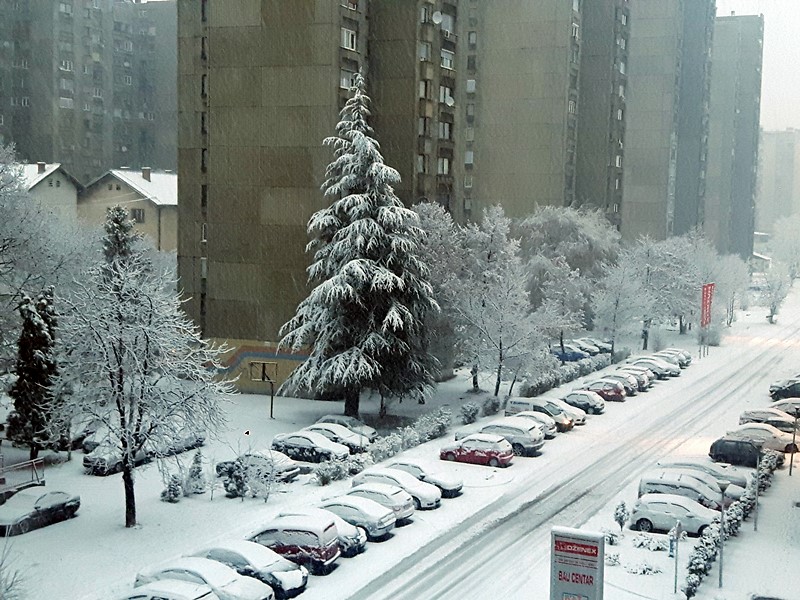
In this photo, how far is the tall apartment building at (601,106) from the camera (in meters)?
80.2

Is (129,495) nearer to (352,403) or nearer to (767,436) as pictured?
(352,403)

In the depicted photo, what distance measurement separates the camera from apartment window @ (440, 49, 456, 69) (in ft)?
172

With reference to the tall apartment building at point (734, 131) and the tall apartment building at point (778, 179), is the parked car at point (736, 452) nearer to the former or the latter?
the tall apartment building at point (734, 131)

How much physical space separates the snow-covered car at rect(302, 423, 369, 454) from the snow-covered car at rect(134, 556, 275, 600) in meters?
15.1

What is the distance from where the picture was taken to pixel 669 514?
26.4 metres

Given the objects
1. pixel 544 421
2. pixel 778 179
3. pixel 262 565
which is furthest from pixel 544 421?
pixel 778 179

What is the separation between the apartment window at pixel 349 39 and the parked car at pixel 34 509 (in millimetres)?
27853

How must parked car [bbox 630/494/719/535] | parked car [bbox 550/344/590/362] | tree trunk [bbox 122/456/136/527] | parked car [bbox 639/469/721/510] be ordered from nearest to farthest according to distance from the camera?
tree trunk [bbox 122/456/136/527] < parked car [bbox 630/494/719/535] < parked car [bbox 639/469/721/510] < parked car [bbox 550/344/590/362]

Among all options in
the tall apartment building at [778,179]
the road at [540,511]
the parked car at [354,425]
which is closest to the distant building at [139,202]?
the parked car at [354,425]

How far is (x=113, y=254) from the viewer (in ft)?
151

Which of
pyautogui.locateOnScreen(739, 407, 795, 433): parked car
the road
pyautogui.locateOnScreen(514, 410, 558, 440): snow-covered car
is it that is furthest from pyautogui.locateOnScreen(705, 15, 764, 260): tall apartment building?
pyautogui.locateOnScreen(514, 410, 558, 440): snow-covered car

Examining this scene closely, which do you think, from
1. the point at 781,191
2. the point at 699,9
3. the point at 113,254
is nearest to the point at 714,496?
the point at 113,254

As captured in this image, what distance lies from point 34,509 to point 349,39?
29.8 m

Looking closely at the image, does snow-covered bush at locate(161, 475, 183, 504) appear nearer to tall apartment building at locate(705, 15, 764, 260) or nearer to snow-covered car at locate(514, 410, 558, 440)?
snow-covered car at locate(514, 410, 558, 440)
